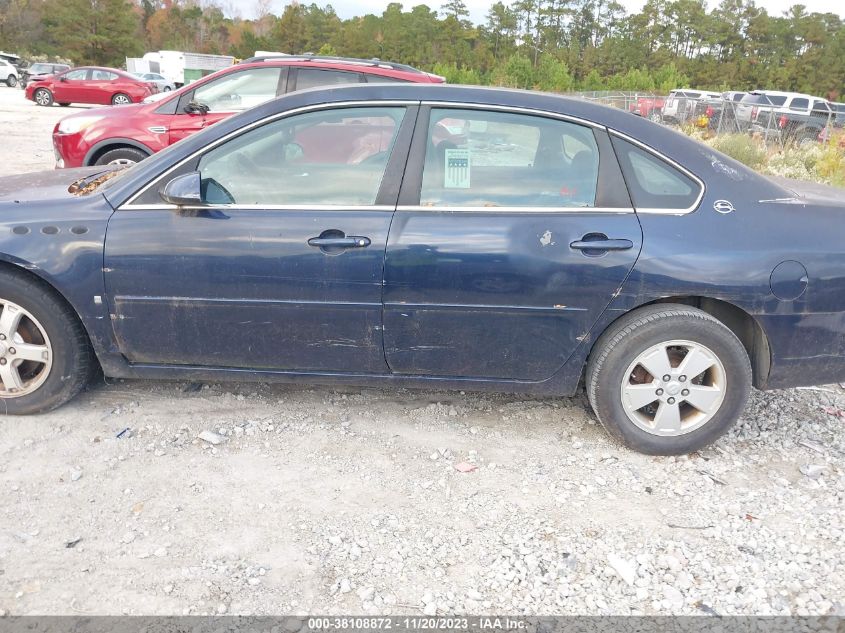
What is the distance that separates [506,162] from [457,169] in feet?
0.82

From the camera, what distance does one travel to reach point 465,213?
3.34 metres

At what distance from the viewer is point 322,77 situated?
7762 millimetres

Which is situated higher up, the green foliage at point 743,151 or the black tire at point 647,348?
the green foliage at point 743,151

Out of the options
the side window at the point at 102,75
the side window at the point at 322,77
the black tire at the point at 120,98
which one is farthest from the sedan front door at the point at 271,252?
A: the side window at the point at 102,75

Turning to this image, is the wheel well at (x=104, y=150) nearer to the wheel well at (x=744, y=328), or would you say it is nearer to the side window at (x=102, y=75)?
the wheel well at (x=744, y=328)

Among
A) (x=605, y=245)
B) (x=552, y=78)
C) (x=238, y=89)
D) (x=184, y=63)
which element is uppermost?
(x=552, y=78)

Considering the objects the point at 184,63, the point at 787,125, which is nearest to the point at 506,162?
the point at 787,125

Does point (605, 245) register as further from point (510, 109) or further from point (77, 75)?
point (77, 75)

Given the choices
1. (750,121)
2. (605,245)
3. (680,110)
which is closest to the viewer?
(605,245)

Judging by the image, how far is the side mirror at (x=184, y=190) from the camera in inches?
129

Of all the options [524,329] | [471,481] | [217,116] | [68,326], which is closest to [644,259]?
[524,329]

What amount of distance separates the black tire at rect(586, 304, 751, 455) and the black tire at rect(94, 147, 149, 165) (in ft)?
20.5

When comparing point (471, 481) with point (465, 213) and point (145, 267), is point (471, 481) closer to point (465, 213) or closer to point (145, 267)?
point (465, 213)

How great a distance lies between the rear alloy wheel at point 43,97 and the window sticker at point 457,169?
97.9ft
